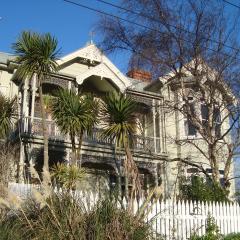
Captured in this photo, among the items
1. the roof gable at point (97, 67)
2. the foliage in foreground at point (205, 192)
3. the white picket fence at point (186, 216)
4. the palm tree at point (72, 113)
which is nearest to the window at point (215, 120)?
the foliage in foreground at point (205, 192)

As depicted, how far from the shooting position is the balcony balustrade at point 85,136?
19453 mm

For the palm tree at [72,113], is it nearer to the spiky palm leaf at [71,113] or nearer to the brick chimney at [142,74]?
the spiky palm leaf at [71,113]

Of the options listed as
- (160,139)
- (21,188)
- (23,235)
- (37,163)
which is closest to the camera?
(23,235)

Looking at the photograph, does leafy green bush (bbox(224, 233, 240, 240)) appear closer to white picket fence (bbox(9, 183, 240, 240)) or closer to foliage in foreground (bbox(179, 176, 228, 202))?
white picket fence (bbox(9, 183, 240, 240))

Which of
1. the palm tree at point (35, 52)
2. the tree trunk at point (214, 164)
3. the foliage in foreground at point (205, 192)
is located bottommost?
the foliage in foreground at point (205, 192)

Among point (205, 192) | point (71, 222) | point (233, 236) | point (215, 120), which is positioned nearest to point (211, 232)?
point (233, 236)

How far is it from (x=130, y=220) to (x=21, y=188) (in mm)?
3887

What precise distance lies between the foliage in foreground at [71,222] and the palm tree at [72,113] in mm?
8139

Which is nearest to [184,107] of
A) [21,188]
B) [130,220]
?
[21,188]

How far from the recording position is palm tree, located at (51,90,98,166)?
16.9m

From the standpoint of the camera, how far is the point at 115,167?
21156 millimetres

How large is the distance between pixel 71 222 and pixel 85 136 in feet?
41.9

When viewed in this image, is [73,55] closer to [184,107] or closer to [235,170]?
[184,107]

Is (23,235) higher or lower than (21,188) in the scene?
lower
